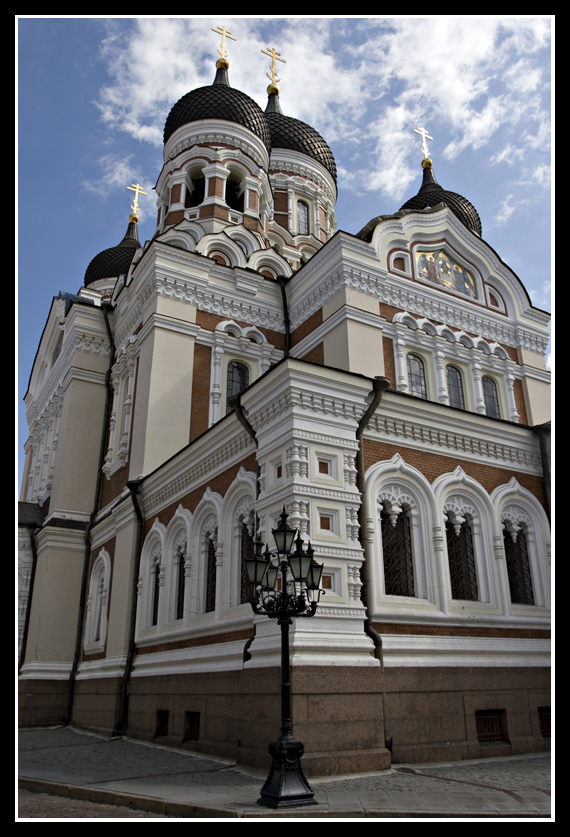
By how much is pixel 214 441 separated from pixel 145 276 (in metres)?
6.92

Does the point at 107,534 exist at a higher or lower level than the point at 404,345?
lower

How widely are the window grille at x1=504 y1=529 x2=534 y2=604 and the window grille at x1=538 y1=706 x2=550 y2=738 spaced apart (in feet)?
5.22

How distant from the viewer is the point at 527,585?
11133 millimetres

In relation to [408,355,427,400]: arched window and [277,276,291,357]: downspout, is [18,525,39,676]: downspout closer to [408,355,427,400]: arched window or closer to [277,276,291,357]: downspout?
[277,276,291,357]: downspout

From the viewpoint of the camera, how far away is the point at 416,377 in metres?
16.2

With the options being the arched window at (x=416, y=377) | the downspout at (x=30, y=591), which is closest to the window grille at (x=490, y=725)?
the arched window at (x=416, y=377)

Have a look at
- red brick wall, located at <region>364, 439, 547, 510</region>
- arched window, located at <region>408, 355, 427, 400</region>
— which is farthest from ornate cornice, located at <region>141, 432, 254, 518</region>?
arched window, located at <region>408, 355, 427, 400</region>

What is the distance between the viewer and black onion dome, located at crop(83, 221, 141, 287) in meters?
28.4

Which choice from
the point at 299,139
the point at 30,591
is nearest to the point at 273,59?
the point at 299,139

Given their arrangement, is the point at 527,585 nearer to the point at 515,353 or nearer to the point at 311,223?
the point at 515,353

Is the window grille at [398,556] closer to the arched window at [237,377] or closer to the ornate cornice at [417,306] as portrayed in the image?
the ornate cornice at [417,306]
